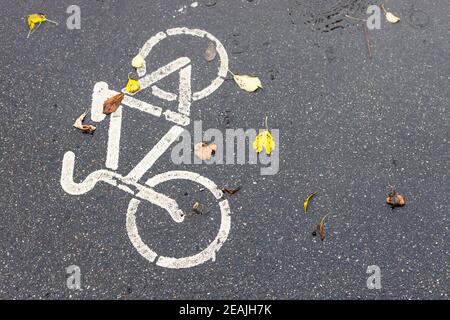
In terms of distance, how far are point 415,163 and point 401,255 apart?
61cm

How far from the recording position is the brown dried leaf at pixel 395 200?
10.5ft

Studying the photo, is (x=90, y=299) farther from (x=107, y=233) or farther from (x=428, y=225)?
(x=428, y=225)

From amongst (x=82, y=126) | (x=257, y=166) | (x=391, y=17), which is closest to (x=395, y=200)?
(x=257, y=166)

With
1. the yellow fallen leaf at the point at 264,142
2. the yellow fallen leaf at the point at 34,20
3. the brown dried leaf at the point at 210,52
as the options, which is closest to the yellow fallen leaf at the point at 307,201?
the yellow fallen leaf at the point at 264,142

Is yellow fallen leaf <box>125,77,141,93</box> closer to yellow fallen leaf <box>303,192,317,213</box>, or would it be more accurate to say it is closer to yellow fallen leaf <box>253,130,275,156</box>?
yellow fallen leaf <box>253,130,275,156</box>

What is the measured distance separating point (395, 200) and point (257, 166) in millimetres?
870

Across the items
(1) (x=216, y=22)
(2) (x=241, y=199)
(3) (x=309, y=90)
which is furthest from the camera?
(1) (x=216, y=22)

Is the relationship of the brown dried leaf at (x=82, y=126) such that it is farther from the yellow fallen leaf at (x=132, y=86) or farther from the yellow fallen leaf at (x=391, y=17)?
the yellow fallen leaf at (x=391, y=17)

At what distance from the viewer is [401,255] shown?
3.11m

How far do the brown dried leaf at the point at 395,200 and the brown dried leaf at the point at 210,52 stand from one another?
151 cm

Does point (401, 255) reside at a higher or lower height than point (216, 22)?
lower

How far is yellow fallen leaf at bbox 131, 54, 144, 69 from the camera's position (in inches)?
143
